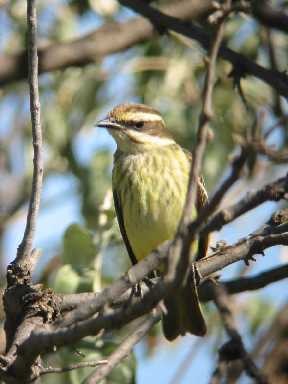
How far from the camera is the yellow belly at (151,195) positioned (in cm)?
438

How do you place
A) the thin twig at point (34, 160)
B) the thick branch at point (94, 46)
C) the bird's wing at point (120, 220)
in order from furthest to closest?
the thick branch at point (94, 46)
the bird's wing at point (120, 220)
the thin twig at point (34, 160)

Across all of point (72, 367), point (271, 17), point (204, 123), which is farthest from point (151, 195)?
point (204, 123)

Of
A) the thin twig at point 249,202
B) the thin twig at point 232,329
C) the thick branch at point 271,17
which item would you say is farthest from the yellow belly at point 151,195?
the thin twig at point 232,329

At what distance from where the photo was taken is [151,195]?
176 inches

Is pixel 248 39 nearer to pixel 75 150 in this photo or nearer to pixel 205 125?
pixel 75 150

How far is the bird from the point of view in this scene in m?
4.32

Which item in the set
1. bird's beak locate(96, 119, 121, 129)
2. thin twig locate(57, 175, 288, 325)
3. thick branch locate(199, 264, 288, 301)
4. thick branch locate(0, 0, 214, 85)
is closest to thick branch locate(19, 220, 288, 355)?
thin twig locate(57, 175, 288, 325)

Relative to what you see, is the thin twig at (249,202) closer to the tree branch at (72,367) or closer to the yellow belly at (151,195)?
the tree branch at (72,367)

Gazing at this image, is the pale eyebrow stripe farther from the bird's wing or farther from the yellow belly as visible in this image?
the bird's wing

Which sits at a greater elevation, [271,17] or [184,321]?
[271,17]

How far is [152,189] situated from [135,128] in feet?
1.73

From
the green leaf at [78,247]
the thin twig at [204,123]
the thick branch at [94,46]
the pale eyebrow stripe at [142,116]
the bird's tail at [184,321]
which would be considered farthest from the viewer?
the thick branch at [94,46]

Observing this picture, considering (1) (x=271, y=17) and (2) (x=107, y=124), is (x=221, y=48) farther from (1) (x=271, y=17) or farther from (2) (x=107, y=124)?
(2) (x=107, y=124)

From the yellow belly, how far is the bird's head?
0.16 metres
